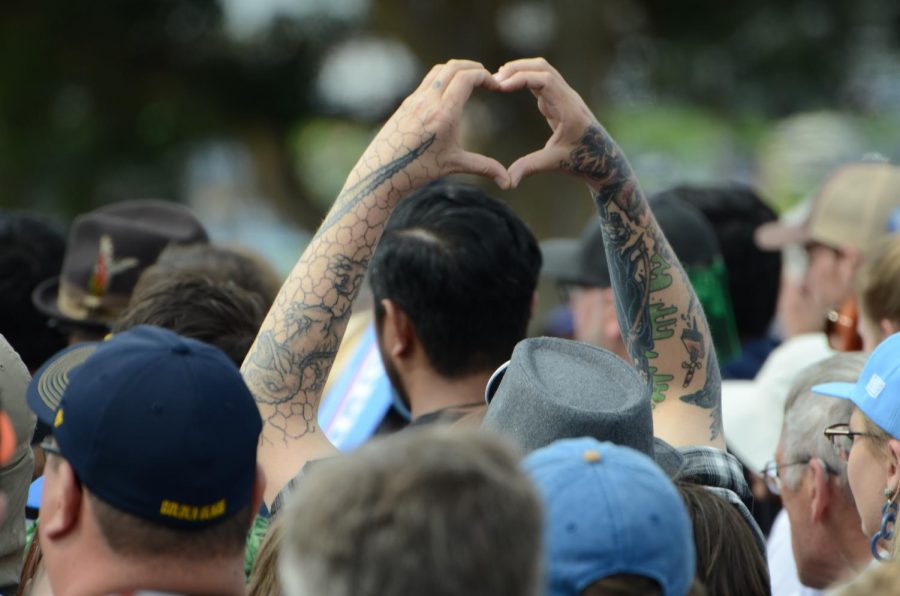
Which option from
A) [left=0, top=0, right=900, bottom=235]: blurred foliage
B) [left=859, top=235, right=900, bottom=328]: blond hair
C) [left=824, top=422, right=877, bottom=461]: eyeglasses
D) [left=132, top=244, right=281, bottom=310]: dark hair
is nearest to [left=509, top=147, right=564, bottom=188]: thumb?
[left=824, top=422, right=877, bottom=461]: eyeglasses

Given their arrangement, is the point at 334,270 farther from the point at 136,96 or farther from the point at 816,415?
the point at 136,96

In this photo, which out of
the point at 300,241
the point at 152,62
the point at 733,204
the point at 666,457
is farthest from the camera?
the point at 300,241

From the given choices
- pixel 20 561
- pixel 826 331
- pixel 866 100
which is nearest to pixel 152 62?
→ pixel 866 100

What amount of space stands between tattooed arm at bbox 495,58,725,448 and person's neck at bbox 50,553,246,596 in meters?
1.25

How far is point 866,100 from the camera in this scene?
14.9 metres

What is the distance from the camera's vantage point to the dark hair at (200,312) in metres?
3.46

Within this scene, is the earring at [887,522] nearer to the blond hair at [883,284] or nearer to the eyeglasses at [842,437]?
the eyeglasses at [842,437]

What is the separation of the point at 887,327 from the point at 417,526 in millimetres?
2549

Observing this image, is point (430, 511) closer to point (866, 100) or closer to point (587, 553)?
Answer: point (587, 553)

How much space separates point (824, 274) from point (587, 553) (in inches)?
156

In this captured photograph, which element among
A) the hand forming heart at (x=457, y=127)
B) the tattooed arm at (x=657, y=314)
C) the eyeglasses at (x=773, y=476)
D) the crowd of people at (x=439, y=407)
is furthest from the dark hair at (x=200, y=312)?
the eyeglasses at (x=773, y=476)

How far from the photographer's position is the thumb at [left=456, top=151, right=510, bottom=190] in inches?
107

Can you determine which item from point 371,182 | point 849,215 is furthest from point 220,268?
point 849,215

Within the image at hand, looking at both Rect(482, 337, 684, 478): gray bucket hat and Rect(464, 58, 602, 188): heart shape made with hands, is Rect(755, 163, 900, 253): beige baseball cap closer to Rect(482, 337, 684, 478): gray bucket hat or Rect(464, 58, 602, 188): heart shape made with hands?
Rect(464, 58, 602, 188): heart shape made with hands
